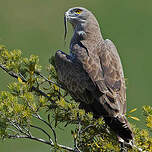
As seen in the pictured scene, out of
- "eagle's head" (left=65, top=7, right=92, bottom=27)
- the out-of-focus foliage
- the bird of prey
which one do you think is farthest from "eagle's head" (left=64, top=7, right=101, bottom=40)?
the out-of-focus foliage

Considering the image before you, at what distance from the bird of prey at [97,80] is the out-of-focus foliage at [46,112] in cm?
20

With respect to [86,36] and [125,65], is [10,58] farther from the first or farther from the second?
[125,65]

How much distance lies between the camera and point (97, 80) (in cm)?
565

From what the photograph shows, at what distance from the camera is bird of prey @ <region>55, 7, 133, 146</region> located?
17.5 ft

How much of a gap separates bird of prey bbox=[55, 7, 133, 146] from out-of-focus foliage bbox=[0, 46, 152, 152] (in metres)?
0.20

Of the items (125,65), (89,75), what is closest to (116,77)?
(89,75)

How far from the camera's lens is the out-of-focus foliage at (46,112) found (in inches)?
179

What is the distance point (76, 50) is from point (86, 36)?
0.57m

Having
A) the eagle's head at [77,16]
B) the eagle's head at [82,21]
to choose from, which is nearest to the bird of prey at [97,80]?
the eagle's head at [82,21]

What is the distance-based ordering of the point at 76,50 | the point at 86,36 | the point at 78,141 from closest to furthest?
the point at 78,141, the point at 76,50, the point at 86,36

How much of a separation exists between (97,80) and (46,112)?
0.94m

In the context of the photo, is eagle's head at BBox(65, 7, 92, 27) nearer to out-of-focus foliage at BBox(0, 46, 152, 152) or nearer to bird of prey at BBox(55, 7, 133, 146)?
bird of prey at BBox(55, 7, 133, 146)

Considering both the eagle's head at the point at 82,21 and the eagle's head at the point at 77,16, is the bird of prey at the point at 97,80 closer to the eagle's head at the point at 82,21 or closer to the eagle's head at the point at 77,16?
the eagle's head at the point at 82,21

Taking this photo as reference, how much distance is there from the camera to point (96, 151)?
4.91 metres
